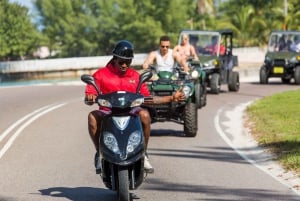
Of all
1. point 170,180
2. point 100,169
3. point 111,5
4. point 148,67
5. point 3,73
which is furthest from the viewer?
point 111,5

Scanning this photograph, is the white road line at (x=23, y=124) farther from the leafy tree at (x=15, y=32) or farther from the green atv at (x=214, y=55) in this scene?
the leafy tree at (x=15, y=32)

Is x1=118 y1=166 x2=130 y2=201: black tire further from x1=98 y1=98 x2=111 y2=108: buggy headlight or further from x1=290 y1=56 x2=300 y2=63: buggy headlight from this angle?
x1=290 y1=56 x2=300 y2=63: buggy headlight

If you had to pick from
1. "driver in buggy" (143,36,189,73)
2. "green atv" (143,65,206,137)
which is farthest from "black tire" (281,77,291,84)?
"green atv" (143,65,206,137)

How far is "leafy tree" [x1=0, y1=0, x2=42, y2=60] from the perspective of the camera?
65688 millimetres

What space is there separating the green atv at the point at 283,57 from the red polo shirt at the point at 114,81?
22071 millimetres

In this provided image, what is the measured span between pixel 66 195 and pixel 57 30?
6046 centimetres

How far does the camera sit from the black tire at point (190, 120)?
48.5ft

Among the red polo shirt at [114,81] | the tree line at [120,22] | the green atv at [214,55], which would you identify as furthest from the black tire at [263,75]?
the tree line at [120,22]

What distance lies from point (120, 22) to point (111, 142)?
5762 centimetres

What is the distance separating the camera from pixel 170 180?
1012 centimetres

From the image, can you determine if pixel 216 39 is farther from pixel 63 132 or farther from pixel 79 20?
pixel 79 20

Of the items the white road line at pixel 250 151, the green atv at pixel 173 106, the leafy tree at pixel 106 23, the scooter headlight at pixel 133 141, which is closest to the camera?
the scooter headlight at pixel 133 141

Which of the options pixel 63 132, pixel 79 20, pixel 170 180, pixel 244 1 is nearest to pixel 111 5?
pixel 79 20

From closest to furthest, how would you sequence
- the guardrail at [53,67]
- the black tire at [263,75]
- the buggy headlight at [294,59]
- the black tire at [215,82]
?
the black tire at [215,82] < the buggy headlight at [294,59] < the black tire at [263,75] < the guardrail at [53,67]
